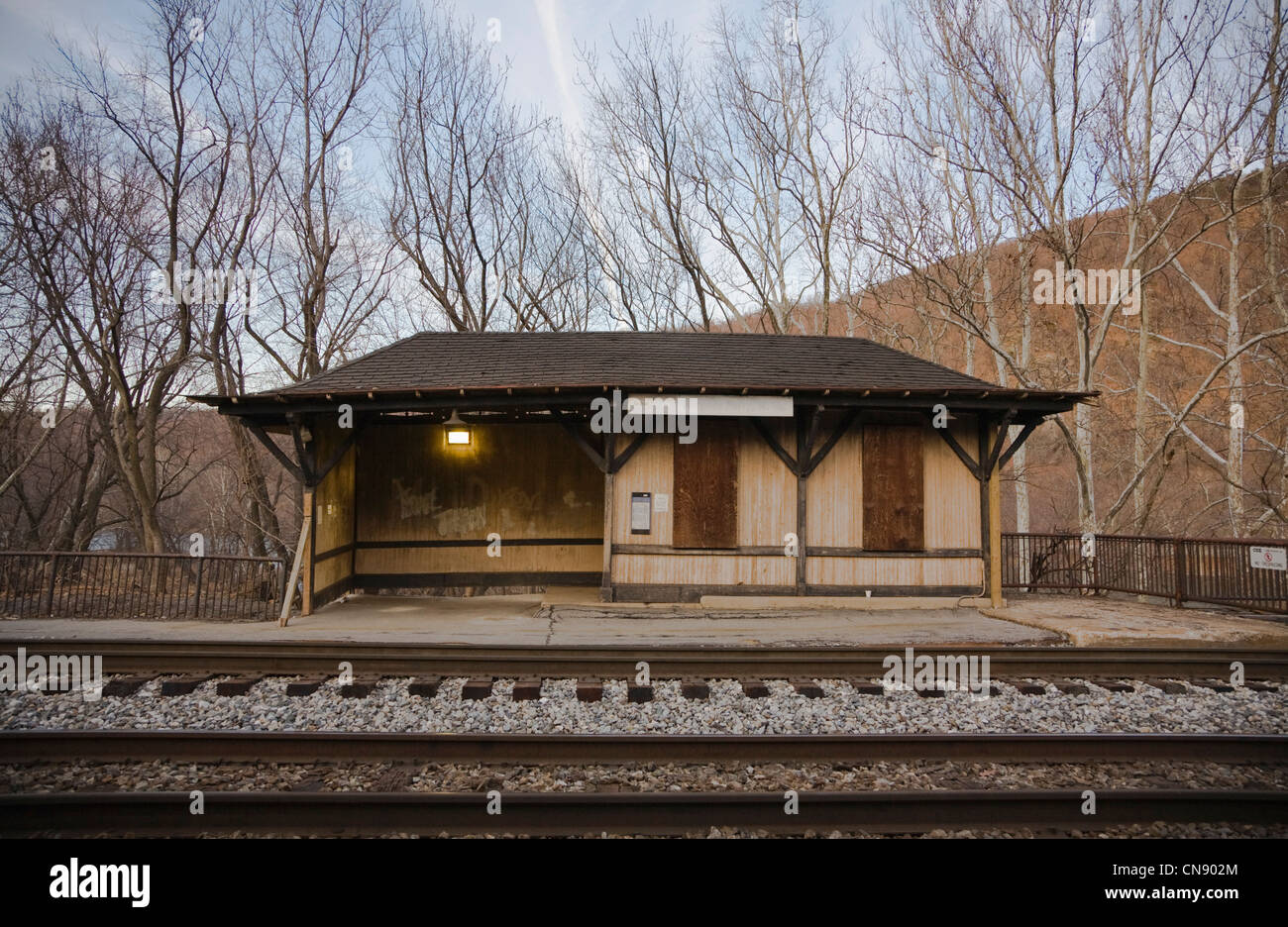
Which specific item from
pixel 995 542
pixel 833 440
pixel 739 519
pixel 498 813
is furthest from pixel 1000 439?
pixel 498 813

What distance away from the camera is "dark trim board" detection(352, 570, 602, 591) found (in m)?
12.4

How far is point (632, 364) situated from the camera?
38.2 ft

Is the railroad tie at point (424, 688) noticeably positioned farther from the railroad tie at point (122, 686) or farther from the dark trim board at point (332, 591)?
the dark trim board at point (332, 591)

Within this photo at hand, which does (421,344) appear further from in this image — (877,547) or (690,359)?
(877,547)

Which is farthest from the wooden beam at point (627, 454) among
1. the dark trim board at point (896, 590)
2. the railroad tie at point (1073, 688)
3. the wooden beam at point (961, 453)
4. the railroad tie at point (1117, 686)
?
the railroad tie at point (1117, 686)

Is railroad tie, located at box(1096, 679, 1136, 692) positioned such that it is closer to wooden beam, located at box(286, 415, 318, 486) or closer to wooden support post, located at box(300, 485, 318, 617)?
wooden support post, located at box(300, 485, 318, 617)

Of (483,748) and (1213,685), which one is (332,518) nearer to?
(483,748)

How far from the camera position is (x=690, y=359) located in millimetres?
12164

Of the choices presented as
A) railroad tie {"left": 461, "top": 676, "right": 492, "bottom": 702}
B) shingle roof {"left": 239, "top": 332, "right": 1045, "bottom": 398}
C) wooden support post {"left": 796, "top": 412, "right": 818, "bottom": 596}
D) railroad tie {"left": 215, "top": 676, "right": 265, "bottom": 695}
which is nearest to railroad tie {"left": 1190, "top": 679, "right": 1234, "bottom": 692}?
shingle roof {"left": 239, "top": 332, "right": 1045, "bottom": 398}

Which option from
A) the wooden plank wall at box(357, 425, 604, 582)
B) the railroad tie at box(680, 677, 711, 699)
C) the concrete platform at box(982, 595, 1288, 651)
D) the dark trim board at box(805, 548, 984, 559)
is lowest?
the concrete platform at box(982, 595, 1288, 651)

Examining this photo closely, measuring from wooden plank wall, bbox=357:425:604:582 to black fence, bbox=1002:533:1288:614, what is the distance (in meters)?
8.80

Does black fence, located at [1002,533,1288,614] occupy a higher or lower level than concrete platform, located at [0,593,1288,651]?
higher

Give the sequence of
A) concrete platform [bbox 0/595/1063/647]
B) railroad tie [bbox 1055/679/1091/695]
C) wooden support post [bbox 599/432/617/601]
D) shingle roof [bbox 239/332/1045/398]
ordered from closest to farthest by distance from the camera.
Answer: railroad tie [bbox 1055/679/1091/695]
concrete platform [bbox 0/595/1063/647]
shingle roof [bbox 239/332/1045/398]
wooden support post [bbox 599/432/617/601]

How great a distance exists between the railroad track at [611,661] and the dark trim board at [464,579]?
5.08 metres
